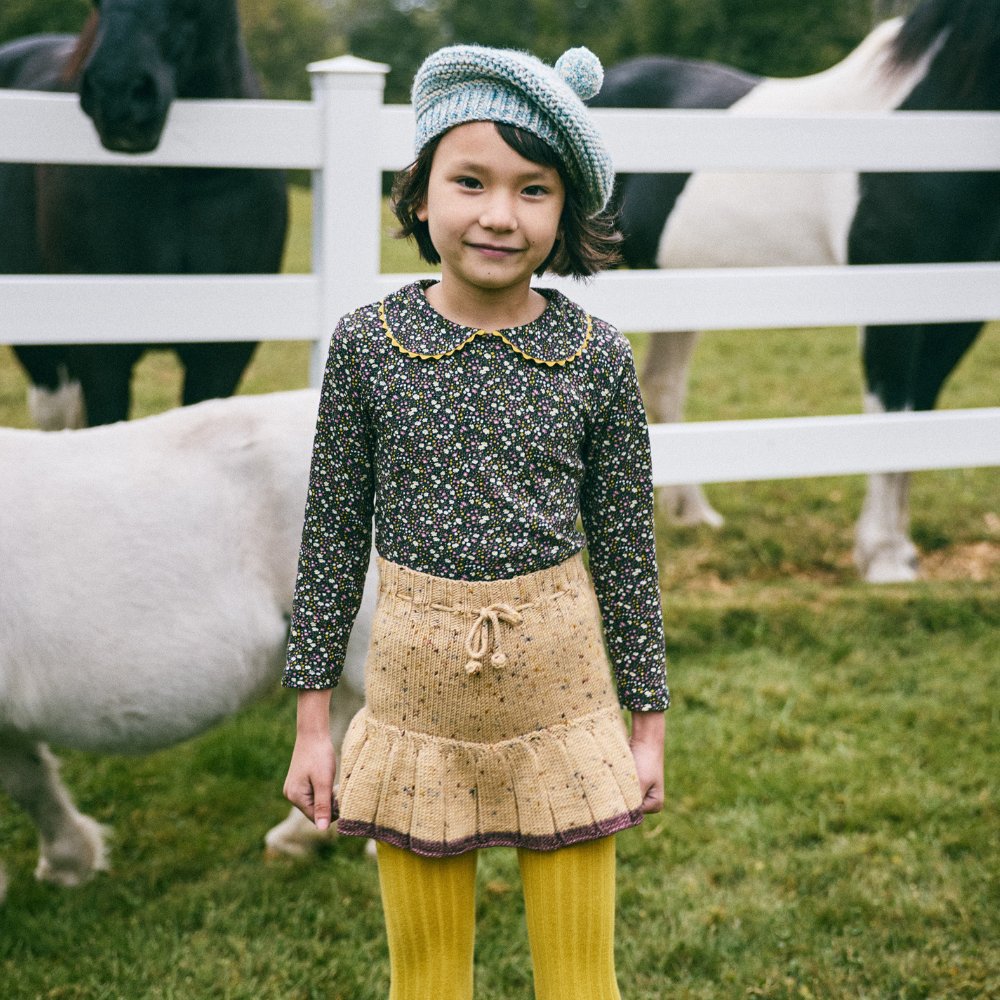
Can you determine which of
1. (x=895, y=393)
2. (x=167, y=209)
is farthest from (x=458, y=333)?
(x=895, y=393)

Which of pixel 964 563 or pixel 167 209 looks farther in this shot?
pixel 964 563

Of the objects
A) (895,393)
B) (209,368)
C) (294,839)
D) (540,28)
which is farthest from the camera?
(540,28)

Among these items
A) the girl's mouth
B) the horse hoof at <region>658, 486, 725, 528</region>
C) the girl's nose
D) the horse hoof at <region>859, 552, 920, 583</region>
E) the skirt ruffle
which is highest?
the girl's nose

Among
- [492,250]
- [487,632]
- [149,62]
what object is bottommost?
[487,632]

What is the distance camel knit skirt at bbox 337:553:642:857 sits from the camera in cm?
160

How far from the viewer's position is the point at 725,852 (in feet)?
9.13

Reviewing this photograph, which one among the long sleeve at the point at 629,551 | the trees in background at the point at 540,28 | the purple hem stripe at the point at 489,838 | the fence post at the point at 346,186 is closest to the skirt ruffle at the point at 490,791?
the purple hem stripe at the point at 489,838

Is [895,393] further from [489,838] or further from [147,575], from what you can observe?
[489,838]

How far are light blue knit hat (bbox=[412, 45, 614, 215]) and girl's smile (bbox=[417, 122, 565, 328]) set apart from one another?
23 millimetres

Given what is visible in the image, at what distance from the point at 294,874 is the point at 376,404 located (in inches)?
57.7

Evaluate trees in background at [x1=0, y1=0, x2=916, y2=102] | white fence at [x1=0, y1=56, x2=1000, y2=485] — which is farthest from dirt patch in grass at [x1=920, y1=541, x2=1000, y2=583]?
trees in background at [x1=0, y1=0, x2=916, y2=102]

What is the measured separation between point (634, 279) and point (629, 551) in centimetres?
208

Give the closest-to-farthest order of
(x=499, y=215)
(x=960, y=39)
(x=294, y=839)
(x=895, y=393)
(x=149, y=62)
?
(x=499, y=215), (x=294, y=839), (x=149, y=62), (x=960, y=39), (x=895, y=393)

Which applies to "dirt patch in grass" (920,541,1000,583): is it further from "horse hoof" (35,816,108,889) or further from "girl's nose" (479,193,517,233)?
"girl's nose" (479,193,517,233)
